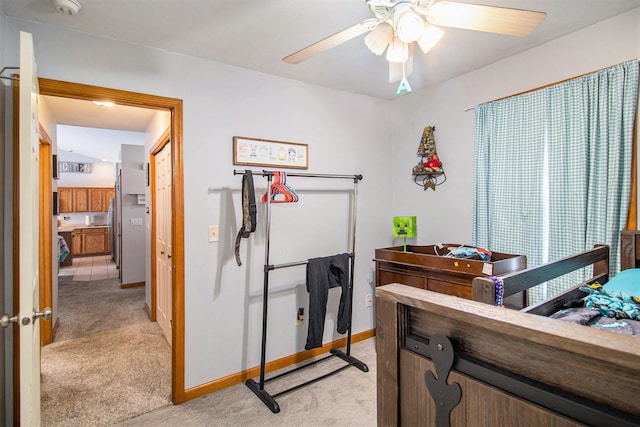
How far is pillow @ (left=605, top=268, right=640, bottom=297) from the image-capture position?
155 centimetres

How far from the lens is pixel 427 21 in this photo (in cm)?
139

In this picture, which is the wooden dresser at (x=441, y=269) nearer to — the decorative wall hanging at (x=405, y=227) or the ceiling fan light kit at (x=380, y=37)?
the decorative wall hanging at (x=405, y=227)

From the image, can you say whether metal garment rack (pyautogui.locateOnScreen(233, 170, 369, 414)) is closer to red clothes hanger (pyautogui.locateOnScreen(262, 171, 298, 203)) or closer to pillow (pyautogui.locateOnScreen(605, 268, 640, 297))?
red clothes hanger (pyautogui.locateOnScreen(262, 171, 298, 203))

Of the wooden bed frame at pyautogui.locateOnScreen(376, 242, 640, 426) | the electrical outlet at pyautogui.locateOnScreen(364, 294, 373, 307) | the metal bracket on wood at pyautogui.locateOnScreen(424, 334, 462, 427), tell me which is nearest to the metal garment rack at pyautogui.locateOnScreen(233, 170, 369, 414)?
the electrical outlet at pyautogui.locateOnScreen(364, 294, 373, 307)

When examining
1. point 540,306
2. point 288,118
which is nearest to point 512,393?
point 540,306

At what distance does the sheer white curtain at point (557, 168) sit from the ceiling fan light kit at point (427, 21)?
1088 millimetres

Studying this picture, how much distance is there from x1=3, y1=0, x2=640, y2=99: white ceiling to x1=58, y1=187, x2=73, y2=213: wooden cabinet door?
28.0ft

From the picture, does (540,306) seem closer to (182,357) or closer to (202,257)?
(202,257)

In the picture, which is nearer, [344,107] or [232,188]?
[232,188]

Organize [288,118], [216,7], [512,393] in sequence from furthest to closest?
[288,118] < [216,7] < [512,393]

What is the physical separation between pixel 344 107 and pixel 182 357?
8.08 ft

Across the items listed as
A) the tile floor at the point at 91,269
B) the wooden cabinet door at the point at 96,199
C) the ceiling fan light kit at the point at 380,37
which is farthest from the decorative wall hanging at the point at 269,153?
the wooden cabinet door at the point at 96,199

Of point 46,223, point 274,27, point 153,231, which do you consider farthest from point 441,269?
point 46,223

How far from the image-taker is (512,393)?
2.17 ft
